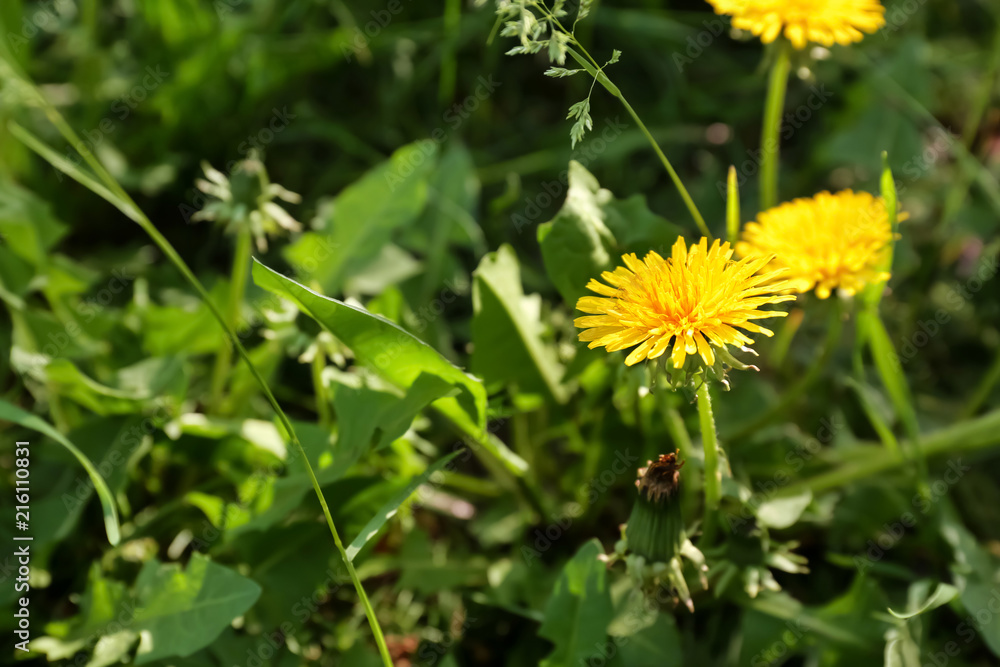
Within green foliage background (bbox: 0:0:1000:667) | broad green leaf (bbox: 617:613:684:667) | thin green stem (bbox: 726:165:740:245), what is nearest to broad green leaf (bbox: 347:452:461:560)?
green foliage background (bbox: 0:0:1000:667)

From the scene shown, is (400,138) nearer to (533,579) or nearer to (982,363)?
(533,579)

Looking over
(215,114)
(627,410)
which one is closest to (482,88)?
(215,114)

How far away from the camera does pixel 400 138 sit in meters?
2.09

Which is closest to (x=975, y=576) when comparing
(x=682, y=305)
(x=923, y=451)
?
(x=923, y=451)

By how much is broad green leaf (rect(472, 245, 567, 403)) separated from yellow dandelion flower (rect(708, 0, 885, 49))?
0.51 m

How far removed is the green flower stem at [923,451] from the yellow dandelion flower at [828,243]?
0.37 m

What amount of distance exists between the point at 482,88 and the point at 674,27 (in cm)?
52

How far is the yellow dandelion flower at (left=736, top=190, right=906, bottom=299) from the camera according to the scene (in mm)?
1188

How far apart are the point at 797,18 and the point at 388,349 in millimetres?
835

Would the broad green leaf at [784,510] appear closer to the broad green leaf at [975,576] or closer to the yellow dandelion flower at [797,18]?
the broad green leaf at [975,576]

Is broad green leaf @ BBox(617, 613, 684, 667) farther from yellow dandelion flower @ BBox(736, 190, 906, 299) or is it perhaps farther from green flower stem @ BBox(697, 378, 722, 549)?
yellow dandelion flower @ BBox(736, 190, 906, 299)

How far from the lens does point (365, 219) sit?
1636 mm

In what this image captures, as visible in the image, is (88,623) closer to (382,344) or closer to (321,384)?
(321,384)

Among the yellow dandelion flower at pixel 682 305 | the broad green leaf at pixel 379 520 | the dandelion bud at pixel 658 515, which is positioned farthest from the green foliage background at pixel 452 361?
the yellow dandelion flower at pixel 682 305
